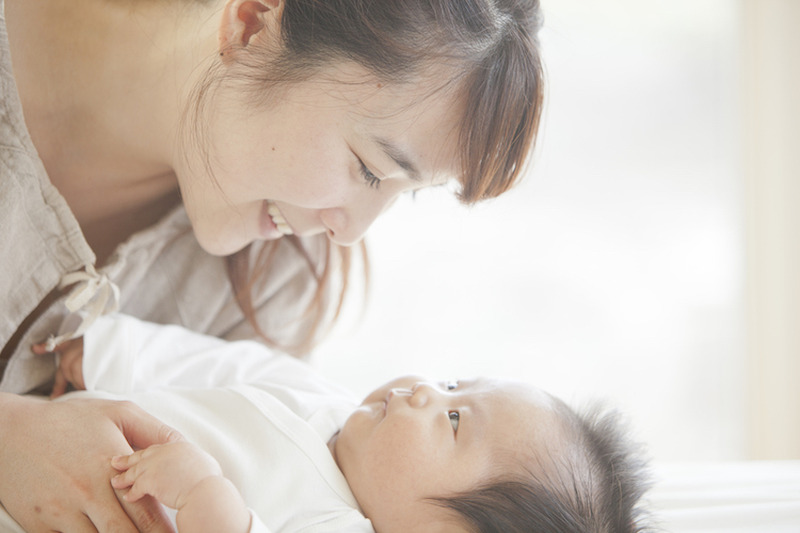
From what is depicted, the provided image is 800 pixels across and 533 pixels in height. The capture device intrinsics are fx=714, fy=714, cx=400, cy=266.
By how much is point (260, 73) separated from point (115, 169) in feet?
1.38

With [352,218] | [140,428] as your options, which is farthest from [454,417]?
[140,428]

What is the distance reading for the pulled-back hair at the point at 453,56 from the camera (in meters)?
0.96

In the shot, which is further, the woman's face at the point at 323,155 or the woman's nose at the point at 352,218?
the woman's nose at the point at 352,218

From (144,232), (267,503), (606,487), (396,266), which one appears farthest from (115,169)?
(396,266)

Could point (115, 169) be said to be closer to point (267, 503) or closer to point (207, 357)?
point (207, 357)

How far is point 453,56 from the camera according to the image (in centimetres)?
99

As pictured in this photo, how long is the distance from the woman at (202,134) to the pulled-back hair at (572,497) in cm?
41

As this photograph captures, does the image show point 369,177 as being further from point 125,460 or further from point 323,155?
point 125,460

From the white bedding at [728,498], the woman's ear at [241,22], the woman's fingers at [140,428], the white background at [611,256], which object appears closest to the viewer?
the woman's fingers at [140,428]

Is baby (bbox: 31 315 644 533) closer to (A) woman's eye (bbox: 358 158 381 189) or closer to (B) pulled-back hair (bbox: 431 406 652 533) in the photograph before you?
(B) pulled-back hair (bbox: 431 406 652 533)

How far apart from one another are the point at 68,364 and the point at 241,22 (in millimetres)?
627

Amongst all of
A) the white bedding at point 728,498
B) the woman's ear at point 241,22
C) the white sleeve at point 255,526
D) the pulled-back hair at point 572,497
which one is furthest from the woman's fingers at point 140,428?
the white bedding at point 728,498

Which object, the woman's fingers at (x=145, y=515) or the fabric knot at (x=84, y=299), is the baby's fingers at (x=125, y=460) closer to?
the woman's fingers at (x=145, y=515)

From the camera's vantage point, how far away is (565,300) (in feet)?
7.88
